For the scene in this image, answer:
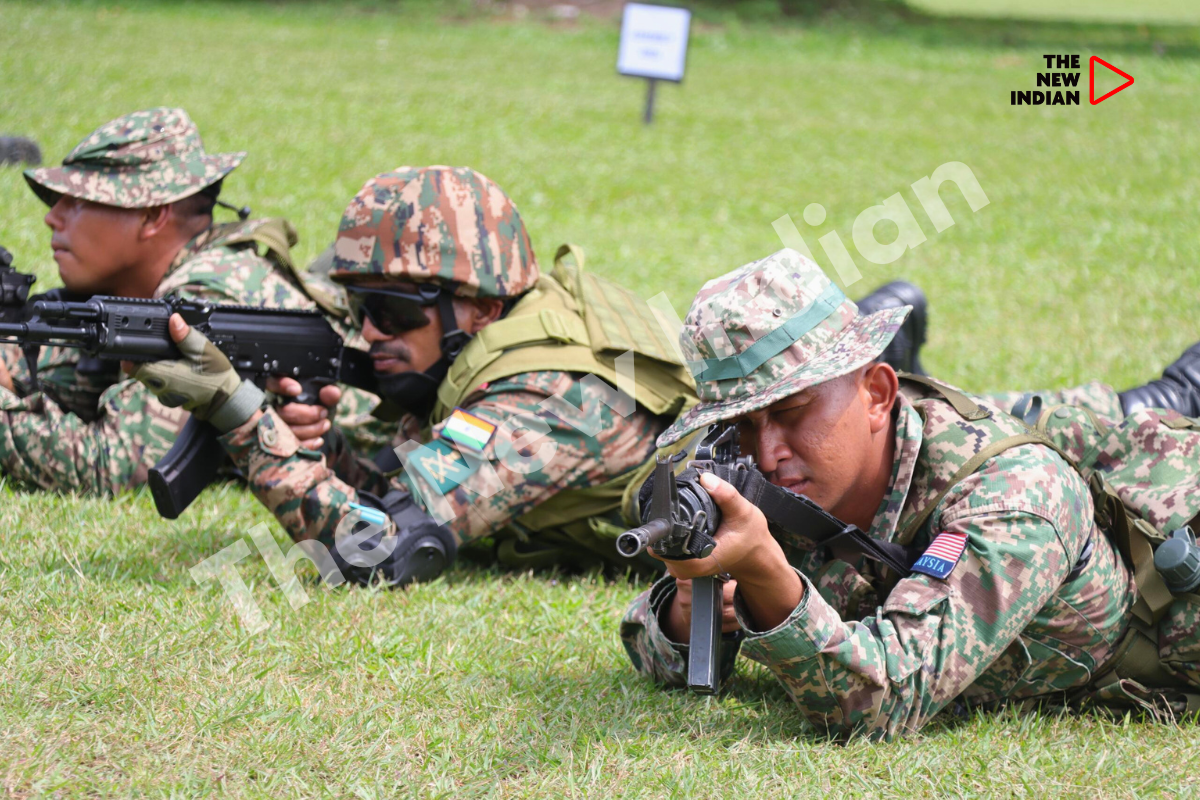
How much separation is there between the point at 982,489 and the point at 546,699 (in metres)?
1.33

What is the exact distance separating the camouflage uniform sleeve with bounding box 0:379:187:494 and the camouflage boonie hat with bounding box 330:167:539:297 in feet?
3.44

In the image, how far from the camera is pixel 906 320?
5.68 metres

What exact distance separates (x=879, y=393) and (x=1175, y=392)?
2.64 meters

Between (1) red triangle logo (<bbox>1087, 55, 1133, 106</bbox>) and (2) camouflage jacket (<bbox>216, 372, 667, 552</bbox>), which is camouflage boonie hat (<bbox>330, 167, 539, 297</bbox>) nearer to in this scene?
(2) camouflage jacket (<bbox>216, 372, 667, 552</bbox>)

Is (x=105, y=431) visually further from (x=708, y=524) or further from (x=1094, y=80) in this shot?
(x=1094, y=80)

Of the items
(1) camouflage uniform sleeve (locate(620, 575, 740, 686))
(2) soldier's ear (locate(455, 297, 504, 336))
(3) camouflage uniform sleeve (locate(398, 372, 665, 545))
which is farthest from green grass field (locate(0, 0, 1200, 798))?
(2) soldier's ear (locate(455, 297, 504, 336))

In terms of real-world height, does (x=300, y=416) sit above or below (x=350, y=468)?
above

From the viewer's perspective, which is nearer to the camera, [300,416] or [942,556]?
[942,556]

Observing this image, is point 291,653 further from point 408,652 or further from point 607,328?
point 607,328

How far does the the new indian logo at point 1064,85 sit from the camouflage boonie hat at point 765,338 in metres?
17.3

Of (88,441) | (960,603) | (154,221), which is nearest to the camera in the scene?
(960,603)

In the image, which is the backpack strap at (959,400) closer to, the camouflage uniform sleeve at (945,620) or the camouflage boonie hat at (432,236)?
the camouflage uniform sleeve at (945,620)

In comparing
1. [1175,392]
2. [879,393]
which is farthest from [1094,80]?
[879,393]

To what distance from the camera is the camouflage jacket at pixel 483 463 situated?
4.30m
